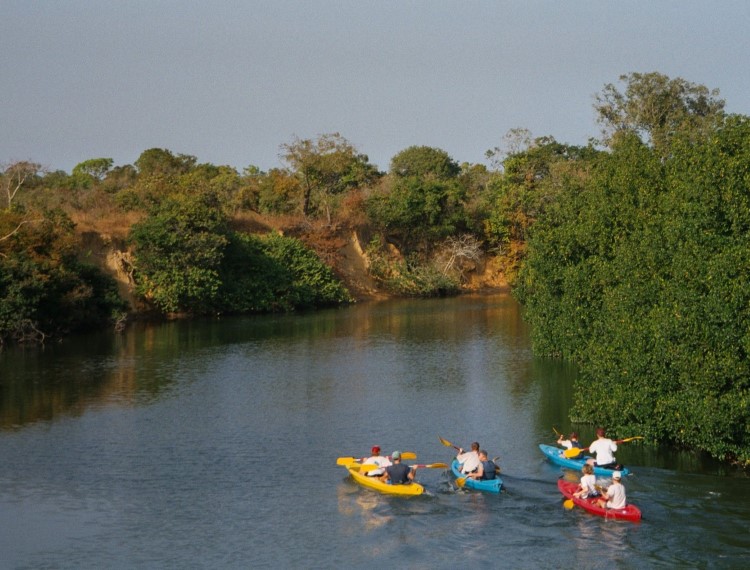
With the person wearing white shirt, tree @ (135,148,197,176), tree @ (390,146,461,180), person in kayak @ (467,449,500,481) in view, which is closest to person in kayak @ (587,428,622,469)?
the person wearing white shirt

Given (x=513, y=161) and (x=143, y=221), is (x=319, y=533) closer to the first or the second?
(x=143, y=221)

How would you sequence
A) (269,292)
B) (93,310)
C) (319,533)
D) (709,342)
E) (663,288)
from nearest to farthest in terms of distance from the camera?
(319,533), (709,342), (663,288), (93,310), (269,292)

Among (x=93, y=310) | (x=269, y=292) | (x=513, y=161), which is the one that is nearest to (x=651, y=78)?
(x=513, y=161)

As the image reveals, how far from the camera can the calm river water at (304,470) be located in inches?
872

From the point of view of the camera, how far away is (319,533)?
23406mm

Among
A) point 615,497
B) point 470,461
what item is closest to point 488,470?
point 470,461

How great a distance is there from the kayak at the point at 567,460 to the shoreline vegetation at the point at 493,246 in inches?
80.1

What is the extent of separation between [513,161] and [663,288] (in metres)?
54.5

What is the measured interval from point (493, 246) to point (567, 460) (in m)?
62.6

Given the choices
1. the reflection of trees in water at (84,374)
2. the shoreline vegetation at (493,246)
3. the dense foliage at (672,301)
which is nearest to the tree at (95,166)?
the shoreline vegetation at (493,246)

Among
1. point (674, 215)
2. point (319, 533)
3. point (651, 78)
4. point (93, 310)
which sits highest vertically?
point (651, 78)

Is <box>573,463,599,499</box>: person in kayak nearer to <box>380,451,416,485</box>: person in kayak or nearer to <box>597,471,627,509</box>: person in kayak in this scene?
<box>597,471,627,509</box>: person in kayak

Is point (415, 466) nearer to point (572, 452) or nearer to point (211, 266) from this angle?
point (572, 452)

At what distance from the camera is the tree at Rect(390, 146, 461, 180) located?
115m
